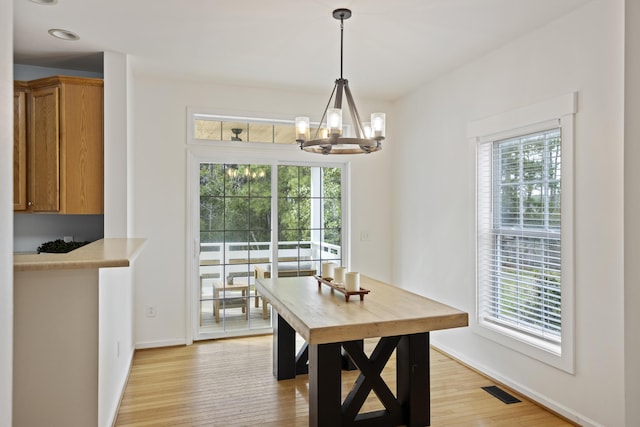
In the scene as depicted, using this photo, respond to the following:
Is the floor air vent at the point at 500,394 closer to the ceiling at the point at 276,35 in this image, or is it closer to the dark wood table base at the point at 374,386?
the dark wood table base at the point at 374,386

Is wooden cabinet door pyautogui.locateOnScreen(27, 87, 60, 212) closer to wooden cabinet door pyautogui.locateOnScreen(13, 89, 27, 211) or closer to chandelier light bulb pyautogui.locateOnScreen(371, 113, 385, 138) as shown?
wooden cabinet door pyautogui.locateOnScreen(13, 89, 27, 211)

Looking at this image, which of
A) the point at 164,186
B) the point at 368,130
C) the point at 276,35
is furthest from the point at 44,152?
the point at 368,130

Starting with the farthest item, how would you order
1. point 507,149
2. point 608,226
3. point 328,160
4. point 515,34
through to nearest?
1. point 328,160
2. point 507,149
3. point 515,34
4. point 608,226

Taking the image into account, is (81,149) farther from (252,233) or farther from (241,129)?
(252,233)

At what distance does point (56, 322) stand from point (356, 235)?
133 inches

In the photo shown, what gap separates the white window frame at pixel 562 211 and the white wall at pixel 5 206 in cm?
304

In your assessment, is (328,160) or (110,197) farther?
(328,160)

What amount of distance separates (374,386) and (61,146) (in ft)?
10.1

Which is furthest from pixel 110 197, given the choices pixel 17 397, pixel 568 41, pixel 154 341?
pixel 568 41

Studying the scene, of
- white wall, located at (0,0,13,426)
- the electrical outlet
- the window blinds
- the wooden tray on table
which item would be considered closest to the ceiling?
the window blinds

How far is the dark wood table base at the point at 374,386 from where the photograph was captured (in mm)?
2432

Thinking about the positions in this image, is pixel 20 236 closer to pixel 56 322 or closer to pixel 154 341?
pixel 154 341

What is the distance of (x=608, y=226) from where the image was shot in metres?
2.53

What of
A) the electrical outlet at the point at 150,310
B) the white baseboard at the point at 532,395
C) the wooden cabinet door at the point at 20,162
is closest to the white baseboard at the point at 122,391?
the electrical outlet at the point at 150,310
